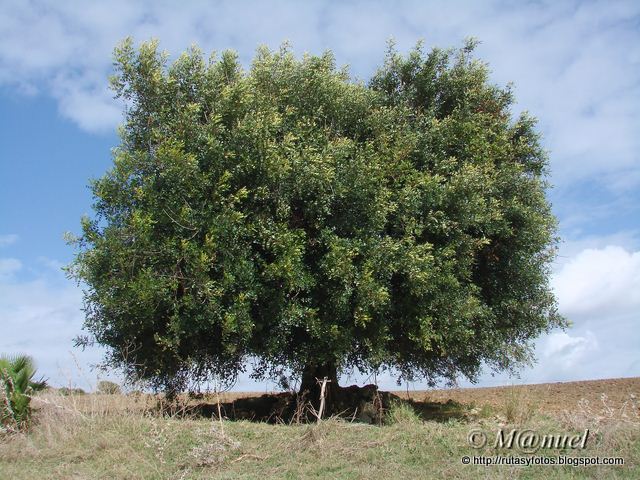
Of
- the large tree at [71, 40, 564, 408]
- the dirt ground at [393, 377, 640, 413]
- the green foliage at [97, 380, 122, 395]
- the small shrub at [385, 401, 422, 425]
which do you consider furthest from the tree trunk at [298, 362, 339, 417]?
the green foliage at [97, 380, 122, 395]

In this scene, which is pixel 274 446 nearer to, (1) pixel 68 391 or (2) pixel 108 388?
(2) pixel 108 388

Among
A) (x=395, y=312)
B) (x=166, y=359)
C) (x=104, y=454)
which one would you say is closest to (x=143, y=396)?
(x=166, y=359)

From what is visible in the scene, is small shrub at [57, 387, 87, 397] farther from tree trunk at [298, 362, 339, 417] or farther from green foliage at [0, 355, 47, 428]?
tree trunk at [298, 362, 339, 417]

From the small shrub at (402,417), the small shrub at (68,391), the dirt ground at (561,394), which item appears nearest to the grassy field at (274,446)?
the small shrub at (402,417)

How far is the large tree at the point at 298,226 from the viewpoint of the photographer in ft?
45.4

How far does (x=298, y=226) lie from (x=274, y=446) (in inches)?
218

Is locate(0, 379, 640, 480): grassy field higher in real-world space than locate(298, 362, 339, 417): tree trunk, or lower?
lower

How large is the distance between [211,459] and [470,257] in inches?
350

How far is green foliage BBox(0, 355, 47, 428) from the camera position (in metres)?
14.3

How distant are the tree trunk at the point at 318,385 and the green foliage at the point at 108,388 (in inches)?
213

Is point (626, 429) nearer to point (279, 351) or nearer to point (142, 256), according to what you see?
point (279, 351)

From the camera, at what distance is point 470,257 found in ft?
54.7

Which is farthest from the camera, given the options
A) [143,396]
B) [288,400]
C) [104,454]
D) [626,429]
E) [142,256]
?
[288,400]

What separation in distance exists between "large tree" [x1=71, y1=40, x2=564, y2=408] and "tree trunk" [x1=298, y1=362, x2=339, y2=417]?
0.16 meters
